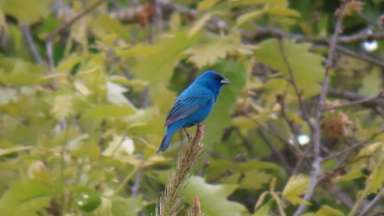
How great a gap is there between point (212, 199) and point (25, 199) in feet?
2.13

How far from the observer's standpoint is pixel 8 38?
242 inches

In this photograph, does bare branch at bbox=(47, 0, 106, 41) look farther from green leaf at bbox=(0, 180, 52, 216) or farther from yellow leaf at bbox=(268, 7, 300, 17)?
green leaf at bbox=(0, 180, 52, 216)

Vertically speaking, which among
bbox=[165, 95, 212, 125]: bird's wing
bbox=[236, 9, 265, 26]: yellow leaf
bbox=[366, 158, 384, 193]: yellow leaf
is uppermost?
bbox=[236, 9, 265, 26]: yellow leaf

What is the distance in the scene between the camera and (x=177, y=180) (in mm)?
2266

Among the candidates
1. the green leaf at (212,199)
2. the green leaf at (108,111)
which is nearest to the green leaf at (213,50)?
the green leaf at (108,111)

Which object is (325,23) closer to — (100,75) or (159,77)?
(159,77)

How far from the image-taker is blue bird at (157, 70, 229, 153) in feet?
12.6

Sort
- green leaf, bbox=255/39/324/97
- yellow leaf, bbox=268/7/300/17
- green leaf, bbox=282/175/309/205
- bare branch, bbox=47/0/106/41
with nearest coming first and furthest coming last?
green leaf, bbox=282/175/309/205
yellow leaf, bbox=268/7/300/17
green leaf, bbox=255/39/324/97
bare branch, bbox=47/0/106/41

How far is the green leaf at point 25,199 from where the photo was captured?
348 centimetres

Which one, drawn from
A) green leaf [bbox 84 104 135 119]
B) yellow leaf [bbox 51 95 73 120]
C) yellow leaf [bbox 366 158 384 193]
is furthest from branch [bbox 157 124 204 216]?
yellow leaf [bbox 51 95 73 120]

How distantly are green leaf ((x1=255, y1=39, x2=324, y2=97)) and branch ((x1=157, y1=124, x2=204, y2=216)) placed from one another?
194 centimetres

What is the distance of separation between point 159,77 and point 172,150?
324 millimetres

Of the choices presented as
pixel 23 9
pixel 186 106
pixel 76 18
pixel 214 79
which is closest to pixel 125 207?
pixel 186 106

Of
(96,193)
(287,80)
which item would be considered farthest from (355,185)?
(96,193)
